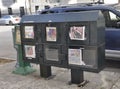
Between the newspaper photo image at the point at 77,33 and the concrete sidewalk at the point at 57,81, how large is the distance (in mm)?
1094

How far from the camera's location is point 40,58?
20.4 feet

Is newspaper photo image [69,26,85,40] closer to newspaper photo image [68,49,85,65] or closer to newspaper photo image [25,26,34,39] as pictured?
newspaper photo image [68,49,85,65]

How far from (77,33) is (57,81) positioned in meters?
1.39

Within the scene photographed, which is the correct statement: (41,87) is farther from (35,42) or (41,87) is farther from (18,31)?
(18,31)

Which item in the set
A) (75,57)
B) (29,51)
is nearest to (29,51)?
(29,51)

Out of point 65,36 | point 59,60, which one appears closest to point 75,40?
point 65,36

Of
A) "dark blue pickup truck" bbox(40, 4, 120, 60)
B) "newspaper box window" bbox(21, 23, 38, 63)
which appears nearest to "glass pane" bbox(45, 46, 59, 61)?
"newspaper box window" bbox(21, 23, 38, 63)

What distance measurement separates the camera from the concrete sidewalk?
5.92m

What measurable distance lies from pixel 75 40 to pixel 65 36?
258mm

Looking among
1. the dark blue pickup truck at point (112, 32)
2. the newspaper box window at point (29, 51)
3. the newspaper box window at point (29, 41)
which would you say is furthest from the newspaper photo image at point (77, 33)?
the dark blue pickup truck at point (112, 32)

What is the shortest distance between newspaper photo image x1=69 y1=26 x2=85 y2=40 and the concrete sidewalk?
109cm

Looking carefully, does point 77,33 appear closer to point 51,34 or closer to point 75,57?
point 75,57

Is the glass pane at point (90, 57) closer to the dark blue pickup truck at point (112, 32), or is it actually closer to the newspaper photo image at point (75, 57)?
the newspaper photo image at point (75, 57)

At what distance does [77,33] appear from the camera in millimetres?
5508
